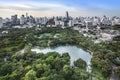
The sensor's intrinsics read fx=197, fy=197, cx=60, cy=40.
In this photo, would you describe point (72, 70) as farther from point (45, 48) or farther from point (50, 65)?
point (45, 48)

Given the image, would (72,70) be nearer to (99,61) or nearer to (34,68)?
(34,68)

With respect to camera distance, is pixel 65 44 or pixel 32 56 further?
pixel 65 44

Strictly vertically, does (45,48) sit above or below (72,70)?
below

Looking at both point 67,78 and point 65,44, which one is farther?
point 65,44

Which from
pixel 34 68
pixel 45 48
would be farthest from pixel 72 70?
pixel 45 48

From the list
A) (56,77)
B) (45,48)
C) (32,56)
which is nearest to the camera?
(56,77)

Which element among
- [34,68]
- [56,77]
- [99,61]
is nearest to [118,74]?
[99,61]

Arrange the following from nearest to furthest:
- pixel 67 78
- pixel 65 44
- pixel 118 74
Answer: pixel 67 78, pixel 118 74, pixel 65 44

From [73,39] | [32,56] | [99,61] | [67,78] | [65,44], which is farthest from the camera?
[73,39]

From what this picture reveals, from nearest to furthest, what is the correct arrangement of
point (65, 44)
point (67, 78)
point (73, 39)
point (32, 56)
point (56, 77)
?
point (56, 77)
point (67, 78)
point (32, 56)
point (65, 44)
point (73, 39)
